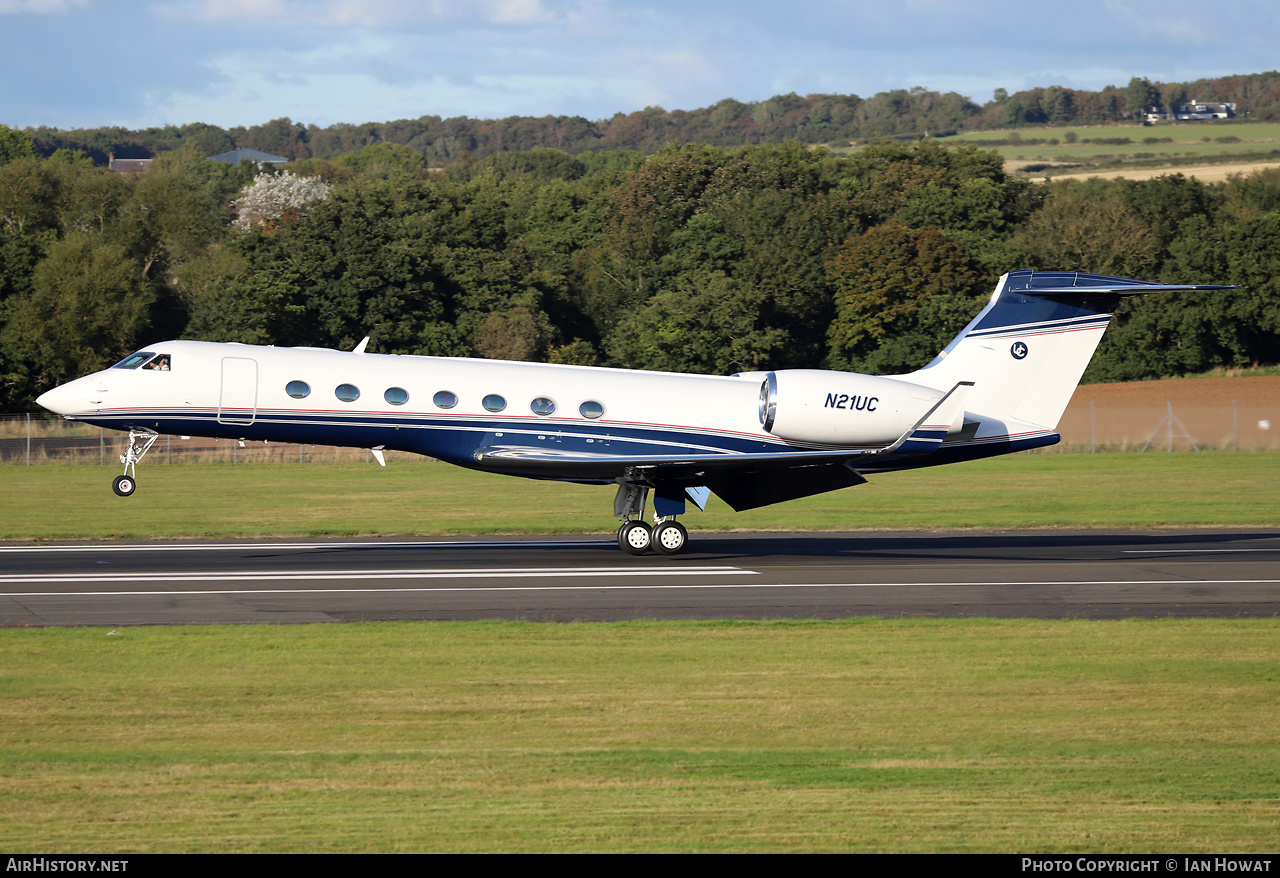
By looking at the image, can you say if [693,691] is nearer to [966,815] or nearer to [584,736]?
[584,736]

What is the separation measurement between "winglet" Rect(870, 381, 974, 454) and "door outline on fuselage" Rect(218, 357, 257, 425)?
36.4 feet

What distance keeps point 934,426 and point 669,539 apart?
526 cm

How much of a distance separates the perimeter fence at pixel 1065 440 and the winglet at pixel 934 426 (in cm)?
2645

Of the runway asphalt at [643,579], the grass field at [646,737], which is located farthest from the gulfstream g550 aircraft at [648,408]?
the grass field at [646,737]

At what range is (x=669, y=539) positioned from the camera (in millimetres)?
23641

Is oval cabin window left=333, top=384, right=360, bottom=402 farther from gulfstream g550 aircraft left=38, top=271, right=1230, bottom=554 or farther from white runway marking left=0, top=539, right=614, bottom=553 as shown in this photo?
white runway marking left=0, top=539, right=614, bottom=553

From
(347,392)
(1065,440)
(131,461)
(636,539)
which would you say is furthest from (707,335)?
(131,461)

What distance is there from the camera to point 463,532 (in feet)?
92.8

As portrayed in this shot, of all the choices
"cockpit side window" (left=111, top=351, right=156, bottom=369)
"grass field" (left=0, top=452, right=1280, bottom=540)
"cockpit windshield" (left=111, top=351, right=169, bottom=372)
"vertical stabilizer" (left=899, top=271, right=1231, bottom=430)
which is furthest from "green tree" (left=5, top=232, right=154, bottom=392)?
"vertical stabilizer" (left=899, top=271, right=1231, bottom=430)

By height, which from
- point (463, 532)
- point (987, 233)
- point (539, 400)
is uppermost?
point (987, 233)

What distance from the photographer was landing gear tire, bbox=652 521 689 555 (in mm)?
23625

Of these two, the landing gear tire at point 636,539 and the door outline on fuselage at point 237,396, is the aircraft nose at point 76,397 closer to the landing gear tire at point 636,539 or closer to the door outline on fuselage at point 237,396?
the door outline on fuselage at point 237,396

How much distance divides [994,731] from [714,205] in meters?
85.6
